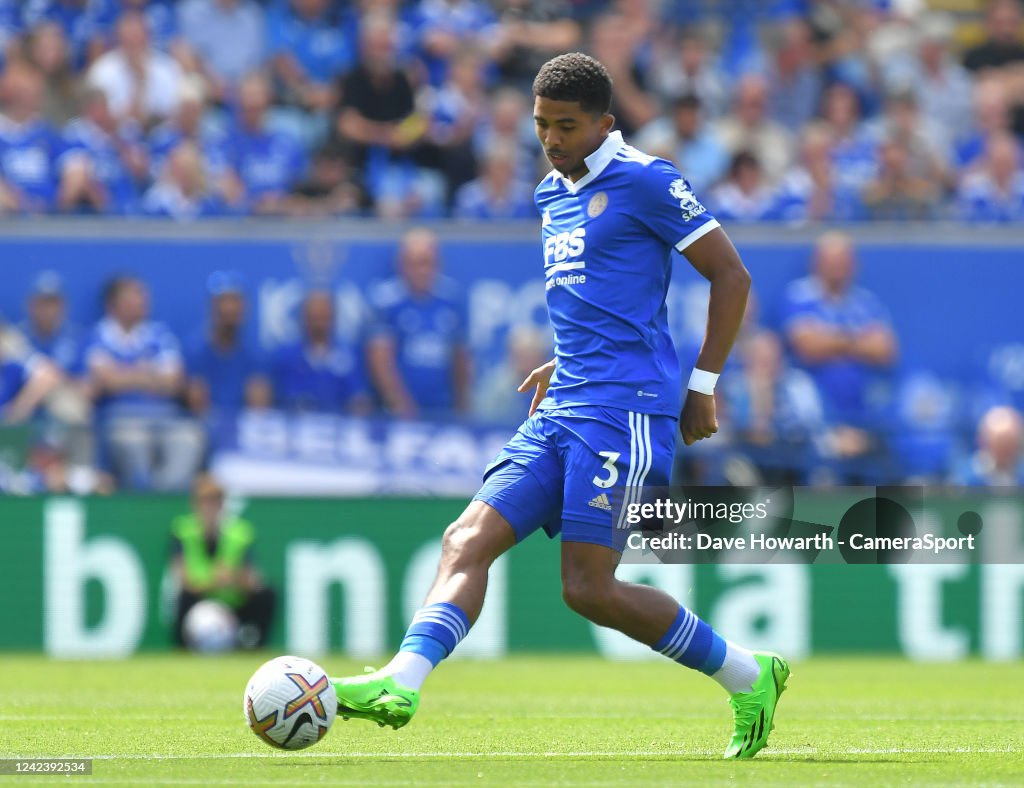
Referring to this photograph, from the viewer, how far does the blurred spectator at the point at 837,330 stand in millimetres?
14930

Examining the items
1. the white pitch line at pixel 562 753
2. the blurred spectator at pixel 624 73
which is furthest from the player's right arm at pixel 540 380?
the blurred spectator at pixel 624 73

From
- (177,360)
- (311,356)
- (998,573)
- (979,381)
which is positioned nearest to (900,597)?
(998,573)

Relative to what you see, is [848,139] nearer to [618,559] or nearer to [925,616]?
[925,616]

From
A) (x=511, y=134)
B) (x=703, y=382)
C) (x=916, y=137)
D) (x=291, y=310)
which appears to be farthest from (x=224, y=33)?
(x=703, y=382)

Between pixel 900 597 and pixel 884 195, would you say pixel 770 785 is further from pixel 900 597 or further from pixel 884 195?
pixel 884 195

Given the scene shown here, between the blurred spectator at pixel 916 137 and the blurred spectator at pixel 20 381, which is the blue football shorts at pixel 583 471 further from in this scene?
the blurred spectator at pixel 916 137

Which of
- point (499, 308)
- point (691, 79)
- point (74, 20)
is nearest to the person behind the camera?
point (499, 308)

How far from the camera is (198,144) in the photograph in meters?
15.6

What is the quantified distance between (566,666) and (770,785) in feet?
24.5

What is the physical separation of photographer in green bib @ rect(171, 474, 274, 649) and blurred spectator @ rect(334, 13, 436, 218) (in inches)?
135

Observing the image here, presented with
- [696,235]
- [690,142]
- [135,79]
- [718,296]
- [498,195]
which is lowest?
[718,296]

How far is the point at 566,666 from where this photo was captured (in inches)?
516

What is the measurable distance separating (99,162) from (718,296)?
9776mm

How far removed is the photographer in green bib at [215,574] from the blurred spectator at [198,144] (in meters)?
2.82
